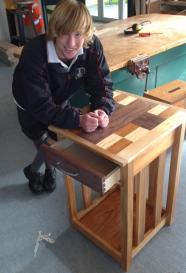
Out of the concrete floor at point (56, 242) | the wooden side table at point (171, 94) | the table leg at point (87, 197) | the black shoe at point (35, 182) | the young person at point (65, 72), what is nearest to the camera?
the young person at point (65, 72)

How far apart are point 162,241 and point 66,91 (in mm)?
914

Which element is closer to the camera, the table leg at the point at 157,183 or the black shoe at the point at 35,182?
the table leg at the point at 157,183

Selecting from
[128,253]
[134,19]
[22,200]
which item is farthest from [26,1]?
[128,253]

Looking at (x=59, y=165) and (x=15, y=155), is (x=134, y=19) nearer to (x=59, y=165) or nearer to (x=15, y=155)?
(x=15, y=155)

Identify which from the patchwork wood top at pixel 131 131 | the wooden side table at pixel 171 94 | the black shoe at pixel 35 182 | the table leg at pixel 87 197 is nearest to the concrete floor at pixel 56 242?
the black shoe at pixel 35 182

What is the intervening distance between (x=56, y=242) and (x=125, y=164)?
2.49 feet

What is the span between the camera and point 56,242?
1.50 metres

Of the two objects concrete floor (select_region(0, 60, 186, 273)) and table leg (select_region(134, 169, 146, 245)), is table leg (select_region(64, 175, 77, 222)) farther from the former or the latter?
table leg (select_region(134, 169, 146, 245))

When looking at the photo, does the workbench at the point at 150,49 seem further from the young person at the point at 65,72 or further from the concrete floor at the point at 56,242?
the concrete floor at the point at 56,242

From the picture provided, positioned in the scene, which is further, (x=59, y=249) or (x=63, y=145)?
(x=59, y=249)

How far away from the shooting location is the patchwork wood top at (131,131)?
1024 millimetres

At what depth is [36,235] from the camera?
1.55 meters

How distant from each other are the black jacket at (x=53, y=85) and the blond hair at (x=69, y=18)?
0.12 m

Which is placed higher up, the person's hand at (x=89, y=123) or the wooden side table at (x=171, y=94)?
→ the person's hand at (x=89, y=123)
